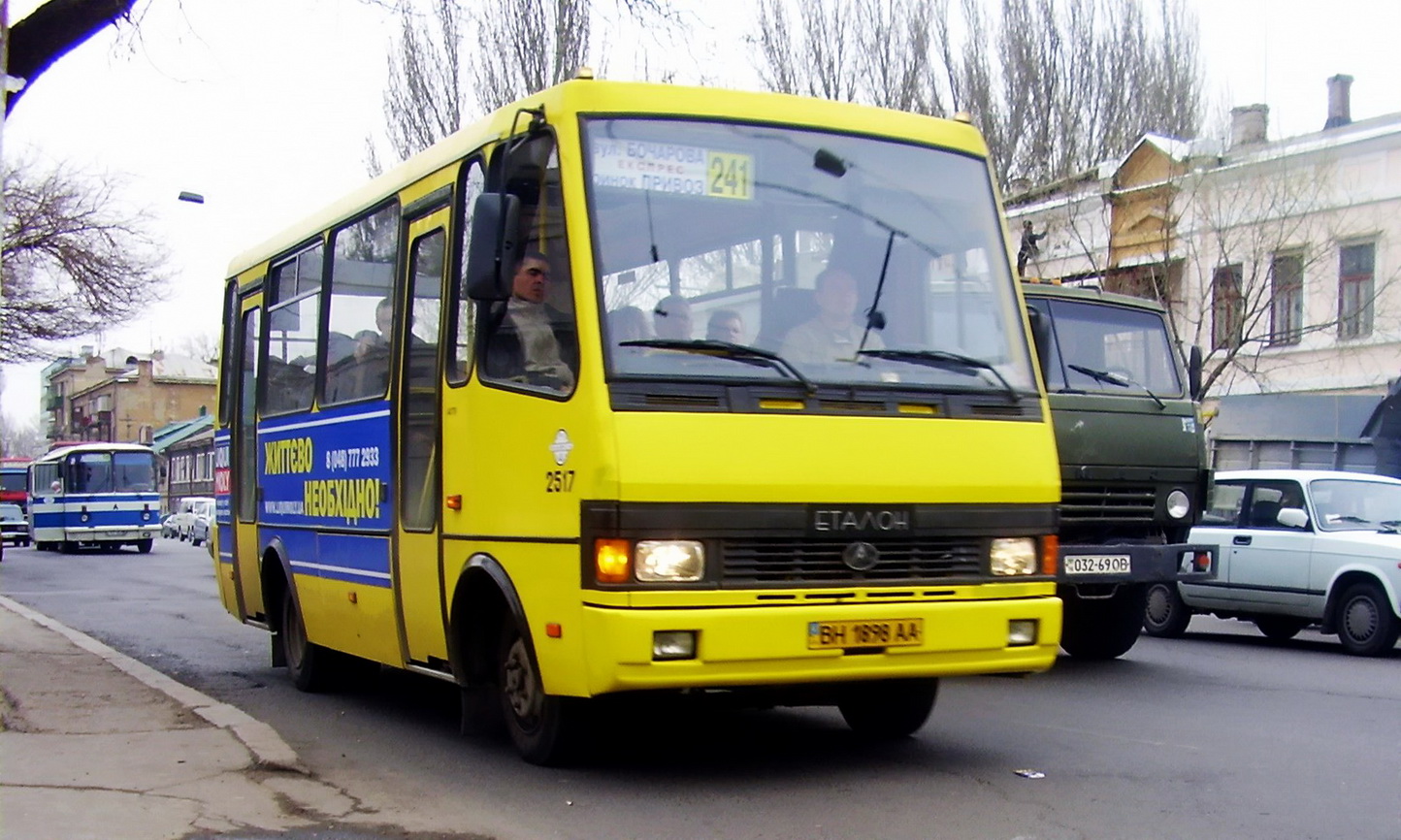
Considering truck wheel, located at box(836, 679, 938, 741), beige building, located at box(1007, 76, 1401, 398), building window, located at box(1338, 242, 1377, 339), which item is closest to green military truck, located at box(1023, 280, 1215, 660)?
truck wheel, located at box(836, 679, 938, 741)

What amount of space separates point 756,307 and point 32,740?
4.46 metres

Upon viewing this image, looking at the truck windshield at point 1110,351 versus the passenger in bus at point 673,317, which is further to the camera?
the truck windshield at point 1110,351

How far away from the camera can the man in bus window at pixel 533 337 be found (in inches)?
290

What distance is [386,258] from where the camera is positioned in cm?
977

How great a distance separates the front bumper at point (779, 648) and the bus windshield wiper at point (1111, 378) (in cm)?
561

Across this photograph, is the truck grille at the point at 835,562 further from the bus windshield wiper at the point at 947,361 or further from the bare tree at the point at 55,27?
the bare tree at the point at 55,27

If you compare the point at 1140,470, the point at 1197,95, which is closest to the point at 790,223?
the point at 1140,470

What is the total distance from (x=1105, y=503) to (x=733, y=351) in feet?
20.0

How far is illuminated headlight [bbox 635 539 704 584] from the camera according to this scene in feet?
22.9

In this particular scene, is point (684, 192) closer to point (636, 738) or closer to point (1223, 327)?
point (636, 738)

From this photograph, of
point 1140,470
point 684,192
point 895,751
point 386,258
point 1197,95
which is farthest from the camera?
point 1197,95

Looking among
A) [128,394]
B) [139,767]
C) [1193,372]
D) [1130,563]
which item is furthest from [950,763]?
[128,394]

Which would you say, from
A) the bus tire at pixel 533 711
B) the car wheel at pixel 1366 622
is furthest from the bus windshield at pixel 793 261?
the car wheel at pixel 1366 622

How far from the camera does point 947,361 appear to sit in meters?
7.80
